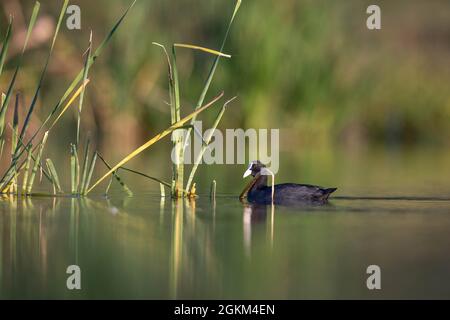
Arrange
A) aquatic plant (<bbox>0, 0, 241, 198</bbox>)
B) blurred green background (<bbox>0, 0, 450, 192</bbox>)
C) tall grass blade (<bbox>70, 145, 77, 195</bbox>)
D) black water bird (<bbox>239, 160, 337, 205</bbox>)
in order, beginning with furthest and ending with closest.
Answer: blurred green background (<bbox>0, 0, 450, 192</bbox>)
black water bird (<bbox>239, 160, 337, 205</bbox>)
tall grass blade (<bbox>70, 145, 77, 195</bbox>)
aquatic plant (<bbox>0, 0, 241, 198</bbox>)

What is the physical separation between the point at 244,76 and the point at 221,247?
11136mm

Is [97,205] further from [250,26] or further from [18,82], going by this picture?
[250,26]

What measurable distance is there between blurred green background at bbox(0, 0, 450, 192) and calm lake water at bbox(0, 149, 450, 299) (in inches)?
268

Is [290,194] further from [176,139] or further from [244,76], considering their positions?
[244,76]

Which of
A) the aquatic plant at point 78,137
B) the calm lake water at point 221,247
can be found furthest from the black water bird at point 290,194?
the aquatic plant at point 78,137

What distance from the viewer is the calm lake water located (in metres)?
5.26

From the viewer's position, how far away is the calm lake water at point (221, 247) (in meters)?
5.26

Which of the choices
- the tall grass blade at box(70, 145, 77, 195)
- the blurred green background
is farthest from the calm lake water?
the blurred green background

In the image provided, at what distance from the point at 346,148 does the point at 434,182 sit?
630 cm

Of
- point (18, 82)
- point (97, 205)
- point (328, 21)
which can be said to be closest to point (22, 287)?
point (97, 205)

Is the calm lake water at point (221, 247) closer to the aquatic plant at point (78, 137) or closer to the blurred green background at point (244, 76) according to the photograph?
the aquatic plant at point (78, 137)

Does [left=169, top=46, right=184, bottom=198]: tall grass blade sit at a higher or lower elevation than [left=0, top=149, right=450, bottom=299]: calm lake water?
higher

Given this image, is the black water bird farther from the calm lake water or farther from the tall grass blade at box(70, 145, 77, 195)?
the tall grass blade at box(70, 145, 77, 195)

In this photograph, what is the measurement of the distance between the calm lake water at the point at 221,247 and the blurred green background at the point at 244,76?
6796mm
